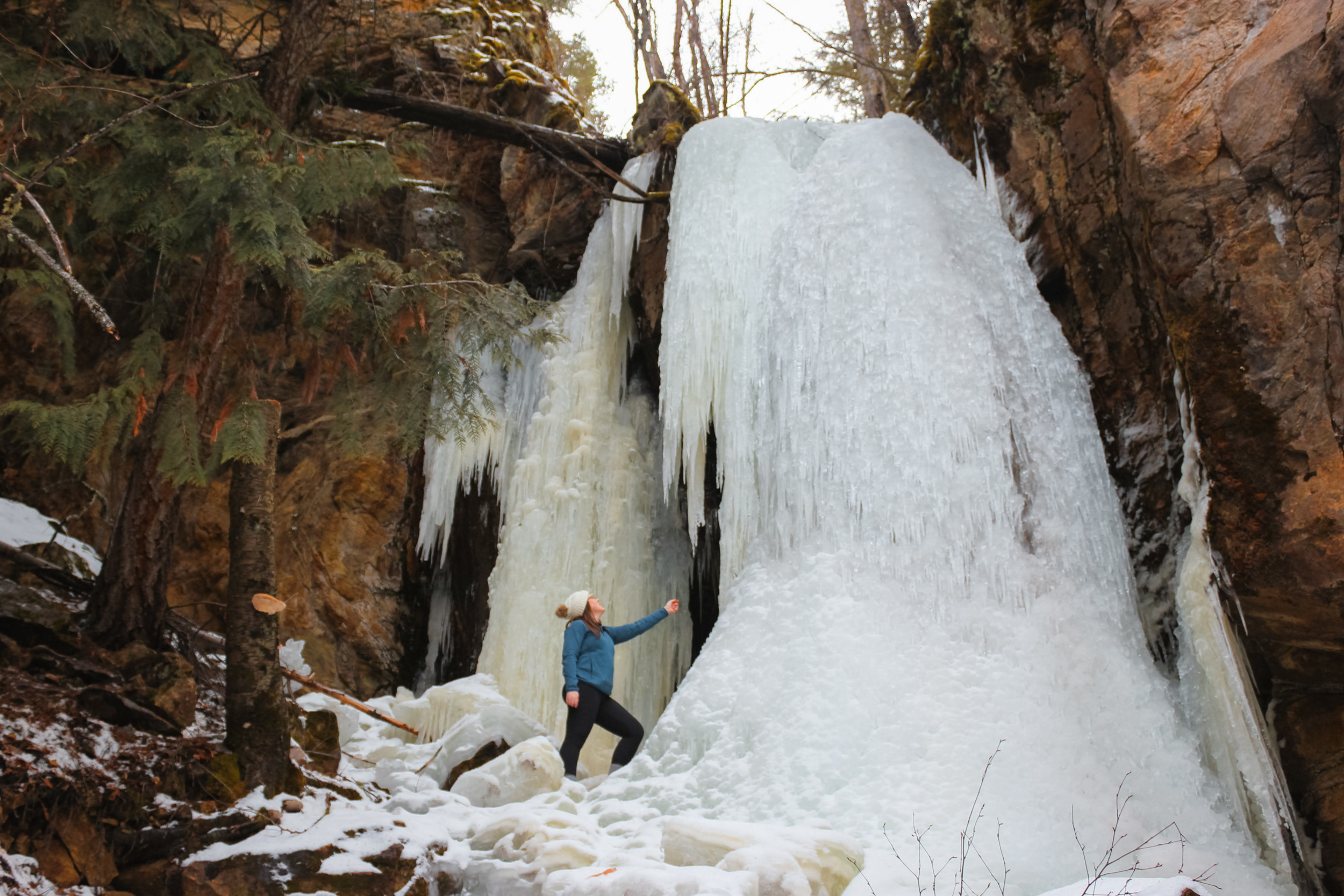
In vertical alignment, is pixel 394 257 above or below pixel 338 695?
above

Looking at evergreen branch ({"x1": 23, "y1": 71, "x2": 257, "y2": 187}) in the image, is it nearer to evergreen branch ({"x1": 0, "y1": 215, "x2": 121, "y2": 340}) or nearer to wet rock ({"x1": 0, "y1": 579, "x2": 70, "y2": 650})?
evergreen branch ({"x1": 0, "y1": 215, "x2": 121, "y2": 340})

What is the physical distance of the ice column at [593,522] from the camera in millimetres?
6594

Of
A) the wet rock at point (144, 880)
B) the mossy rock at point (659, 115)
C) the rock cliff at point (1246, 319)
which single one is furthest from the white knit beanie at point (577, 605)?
the mossy rock at point (659, 115)

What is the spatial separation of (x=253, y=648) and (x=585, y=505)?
3613mm

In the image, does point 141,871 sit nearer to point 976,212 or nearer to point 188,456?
point 188,456

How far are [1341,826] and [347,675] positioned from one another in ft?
23.1

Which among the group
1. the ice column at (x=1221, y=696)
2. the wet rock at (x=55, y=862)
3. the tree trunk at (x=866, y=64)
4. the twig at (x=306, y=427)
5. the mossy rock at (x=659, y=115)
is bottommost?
the wet rock at (x=55, y=862)

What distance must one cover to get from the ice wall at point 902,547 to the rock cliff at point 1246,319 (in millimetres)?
368

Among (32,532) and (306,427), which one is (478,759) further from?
(306,427)

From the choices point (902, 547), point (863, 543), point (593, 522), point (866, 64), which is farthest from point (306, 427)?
point (866, 64)

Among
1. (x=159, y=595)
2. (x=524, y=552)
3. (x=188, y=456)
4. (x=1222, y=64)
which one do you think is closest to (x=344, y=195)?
(x=188, y=456)

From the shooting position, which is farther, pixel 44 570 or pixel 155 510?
pixel 44 570

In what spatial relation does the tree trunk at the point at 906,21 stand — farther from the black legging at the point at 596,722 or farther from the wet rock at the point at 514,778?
the wet rock at the point at 514,778

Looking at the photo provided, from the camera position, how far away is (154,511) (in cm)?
425
